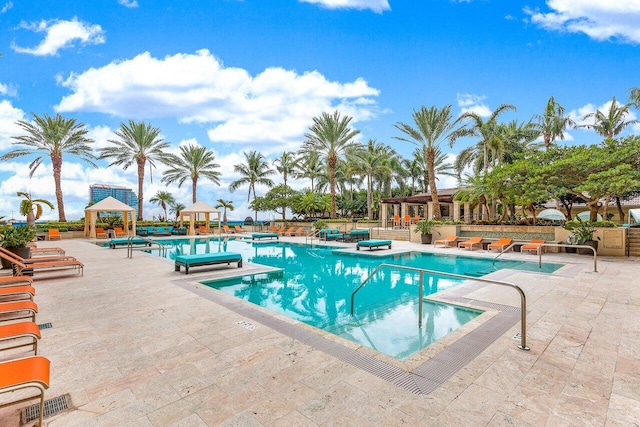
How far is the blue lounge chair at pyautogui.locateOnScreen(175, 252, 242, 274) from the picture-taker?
10.1m

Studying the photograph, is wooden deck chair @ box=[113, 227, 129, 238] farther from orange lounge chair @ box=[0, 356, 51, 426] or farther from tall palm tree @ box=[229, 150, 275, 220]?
orange lounge chair @ box=[0, 356, 51, 426]

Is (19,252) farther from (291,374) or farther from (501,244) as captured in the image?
(501,244)

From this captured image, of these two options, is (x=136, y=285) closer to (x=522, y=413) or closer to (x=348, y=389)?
(x=348, y=389)

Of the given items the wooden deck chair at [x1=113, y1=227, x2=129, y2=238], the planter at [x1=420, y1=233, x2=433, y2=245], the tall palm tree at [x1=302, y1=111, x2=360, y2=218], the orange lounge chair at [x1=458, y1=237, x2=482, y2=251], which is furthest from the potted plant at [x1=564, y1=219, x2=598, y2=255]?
the wooden deck chair at [x1=113, y1=227, x2=129, y2=238]

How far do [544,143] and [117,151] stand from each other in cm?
3938

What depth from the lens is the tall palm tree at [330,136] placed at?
2764 cm

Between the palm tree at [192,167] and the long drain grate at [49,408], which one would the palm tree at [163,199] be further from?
the long drain grate at [49,408]

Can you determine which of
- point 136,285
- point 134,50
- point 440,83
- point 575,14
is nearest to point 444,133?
point 440,83

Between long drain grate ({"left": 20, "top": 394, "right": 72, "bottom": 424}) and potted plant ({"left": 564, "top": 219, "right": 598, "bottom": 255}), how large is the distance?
17431 mm

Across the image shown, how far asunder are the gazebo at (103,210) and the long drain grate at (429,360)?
23.6 m

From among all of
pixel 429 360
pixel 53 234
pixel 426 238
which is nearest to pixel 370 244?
pixel 426 238

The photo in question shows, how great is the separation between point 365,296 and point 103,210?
24.0 metres

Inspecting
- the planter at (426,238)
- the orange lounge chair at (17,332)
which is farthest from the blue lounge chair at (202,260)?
the planter at (426,238)

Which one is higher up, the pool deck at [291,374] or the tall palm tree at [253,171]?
the tall palm tree at [253,171]
